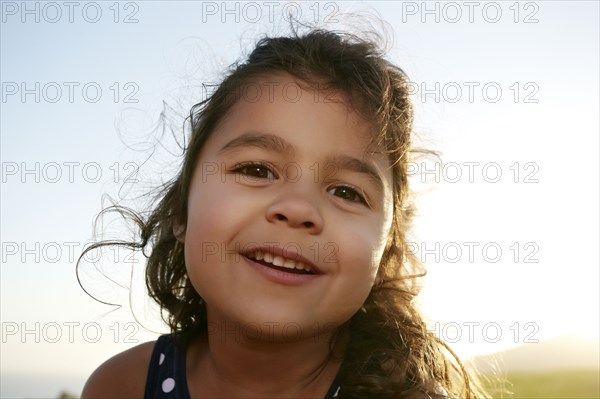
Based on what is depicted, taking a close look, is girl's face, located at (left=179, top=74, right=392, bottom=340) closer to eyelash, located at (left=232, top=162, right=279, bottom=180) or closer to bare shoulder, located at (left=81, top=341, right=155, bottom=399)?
eyelash, located at (left=232, top=162, right=279, bottom=180)

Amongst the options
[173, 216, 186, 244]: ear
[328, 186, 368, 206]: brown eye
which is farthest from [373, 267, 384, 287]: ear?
[173, 216, 186, 244]: ear

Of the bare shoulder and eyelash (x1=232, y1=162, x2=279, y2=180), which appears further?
the bare shoulder

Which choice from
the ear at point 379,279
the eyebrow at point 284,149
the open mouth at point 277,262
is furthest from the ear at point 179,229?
the ear at point 379,279

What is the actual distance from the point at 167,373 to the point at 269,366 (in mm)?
558

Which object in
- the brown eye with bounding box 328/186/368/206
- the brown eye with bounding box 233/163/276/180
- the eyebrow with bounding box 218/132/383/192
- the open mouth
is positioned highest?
the eyebrow with bounding box 218/132/383/192

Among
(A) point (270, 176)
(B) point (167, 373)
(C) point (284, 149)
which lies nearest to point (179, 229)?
(B) point (167, 373)

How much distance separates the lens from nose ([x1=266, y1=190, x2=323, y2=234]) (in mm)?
2578

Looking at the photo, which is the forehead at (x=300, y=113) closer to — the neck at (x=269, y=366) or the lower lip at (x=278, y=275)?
the lower lip at (x=278, y=275)

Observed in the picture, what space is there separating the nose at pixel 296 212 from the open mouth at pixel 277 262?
5.4 inches

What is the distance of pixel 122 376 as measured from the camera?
338 centimetres

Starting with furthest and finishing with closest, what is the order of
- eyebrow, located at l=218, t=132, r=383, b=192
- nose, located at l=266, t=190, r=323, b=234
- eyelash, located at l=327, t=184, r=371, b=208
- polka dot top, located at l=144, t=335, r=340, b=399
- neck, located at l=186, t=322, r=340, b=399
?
polka dot top, located at l=144, t=335, r=340, b=399
neck, located at l=186, t=322, r=340, b=399
eyelash, located at l=327, t=184, r=371, b=208
eyebrow, located at l=218, t=132, r=383, b=192
nose, located at l=266, t=190, r=323, b=234

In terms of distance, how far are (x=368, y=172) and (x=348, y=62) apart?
579 millimetres

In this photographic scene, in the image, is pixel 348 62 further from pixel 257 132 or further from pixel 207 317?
pixel 207 317

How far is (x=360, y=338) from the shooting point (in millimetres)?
3193
